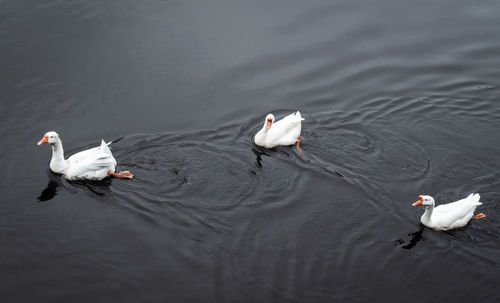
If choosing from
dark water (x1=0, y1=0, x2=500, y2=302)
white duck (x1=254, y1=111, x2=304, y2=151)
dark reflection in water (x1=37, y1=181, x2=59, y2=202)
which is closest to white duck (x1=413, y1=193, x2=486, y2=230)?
dark water (x1=0, y1=0, x2=500, y2=302)

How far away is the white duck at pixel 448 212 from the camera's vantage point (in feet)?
39.6

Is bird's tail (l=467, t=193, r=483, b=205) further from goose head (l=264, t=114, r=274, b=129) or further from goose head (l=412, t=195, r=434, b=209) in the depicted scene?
goose head (l=264, t=114, r=274, b=129)

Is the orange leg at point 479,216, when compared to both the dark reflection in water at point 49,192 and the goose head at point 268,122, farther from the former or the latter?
the dark reflection in water at point 49,192

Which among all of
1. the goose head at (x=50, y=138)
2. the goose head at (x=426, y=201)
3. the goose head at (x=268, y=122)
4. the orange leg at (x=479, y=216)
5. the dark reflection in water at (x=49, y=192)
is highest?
the goose head at (x=50, y=138)

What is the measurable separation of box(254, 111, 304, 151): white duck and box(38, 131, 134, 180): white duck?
11.7ft

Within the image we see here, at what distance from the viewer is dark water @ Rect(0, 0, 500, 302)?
435 inches

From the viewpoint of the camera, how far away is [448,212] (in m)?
12.1

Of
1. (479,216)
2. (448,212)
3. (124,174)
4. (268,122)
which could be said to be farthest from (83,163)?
(479,216)

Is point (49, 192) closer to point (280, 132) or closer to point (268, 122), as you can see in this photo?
point (268, 122)

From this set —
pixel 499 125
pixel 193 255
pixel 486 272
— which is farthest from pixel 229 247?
pixel 499 125

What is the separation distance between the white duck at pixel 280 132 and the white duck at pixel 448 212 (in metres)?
3.81

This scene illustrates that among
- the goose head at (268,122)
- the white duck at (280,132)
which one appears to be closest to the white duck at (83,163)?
the white duck at (280,132)

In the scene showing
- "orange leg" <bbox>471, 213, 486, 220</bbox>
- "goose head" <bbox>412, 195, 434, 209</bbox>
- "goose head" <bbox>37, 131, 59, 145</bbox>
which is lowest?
"orange leg" <bbox>471, 213, 486, 220</bbox>

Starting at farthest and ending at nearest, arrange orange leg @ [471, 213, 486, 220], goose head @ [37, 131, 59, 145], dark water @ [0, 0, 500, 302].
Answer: goose head @ [37, 131, 59, 145], orange leg @ [471, 213, 486, 220], dark water @ [0, 0, 500, 302]
